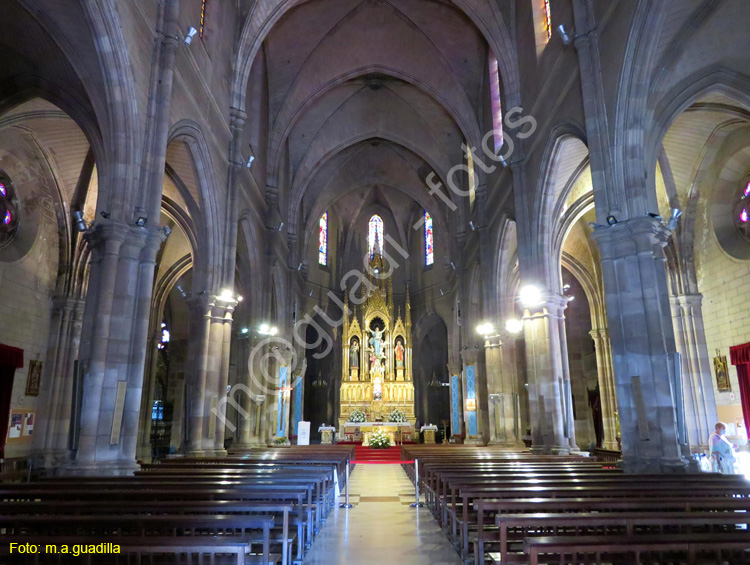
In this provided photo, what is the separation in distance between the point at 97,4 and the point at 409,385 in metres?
24.3

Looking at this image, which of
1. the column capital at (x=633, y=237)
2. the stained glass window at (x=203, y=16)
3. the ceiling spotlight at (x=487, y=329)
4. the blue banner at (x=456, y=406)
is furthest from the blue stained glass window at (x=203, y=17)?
the blue banner at (x=456, y=406)

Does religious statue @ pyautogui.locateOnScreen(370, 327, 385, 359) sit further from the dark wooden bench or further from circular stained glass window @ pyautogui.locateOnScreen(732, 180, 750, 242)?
the dark wooden bench

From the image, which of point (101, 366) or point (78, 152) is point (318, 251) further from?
point (101, 366)

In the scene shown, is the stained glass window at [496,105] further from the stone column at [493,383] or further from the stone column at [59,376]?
the stone column at [59,376]

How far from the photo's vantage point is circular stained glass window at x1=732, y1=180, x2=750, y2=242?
13961 millimetres

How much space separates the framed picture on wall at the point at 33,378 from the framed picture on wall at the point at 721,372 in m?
19.0

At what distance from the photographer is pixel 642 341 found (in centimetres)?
946

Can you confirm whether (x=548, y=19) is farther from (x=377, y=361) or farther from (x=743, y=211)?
(x=377, y=361)

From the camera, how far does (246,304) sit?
20.7 m

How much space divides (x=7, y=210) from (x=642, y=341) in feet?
50.4

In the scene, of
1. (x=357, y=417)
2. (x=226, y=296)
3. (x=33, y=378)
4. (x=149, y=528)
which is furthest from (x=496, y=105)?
(x=149, y=528)

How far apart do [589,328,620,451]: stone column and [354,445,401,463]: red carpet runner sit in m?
8.11

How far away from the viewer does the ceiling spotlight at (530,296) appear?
15.0 metres

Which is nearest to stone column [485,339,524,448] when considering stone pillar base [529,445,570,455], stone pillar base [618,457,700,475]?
stone pillar base [529,445,570,455]
